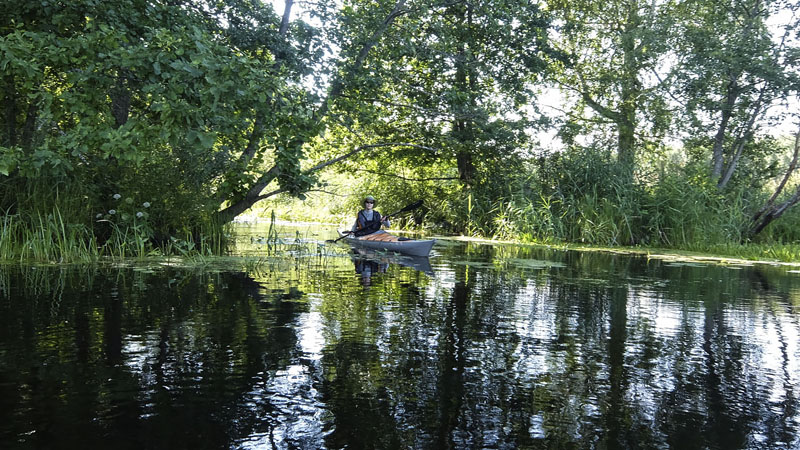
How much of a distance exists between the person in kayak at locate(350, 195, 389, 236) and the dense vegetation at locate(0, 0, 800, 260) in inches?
48.6

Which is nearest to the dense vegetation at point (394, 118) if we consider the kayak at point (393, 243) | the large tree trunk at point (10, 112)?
the large tree trunk at point (10, 112)

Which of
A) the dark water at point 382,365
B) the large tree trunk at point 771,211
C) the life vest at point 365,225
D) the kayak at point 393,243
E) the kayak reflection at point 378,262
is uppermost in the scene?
the large tree trunk at point 771,211

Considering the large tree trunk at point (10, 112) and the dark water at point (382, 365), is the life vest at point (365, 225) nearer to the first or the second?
the dark water at point (382, 365)

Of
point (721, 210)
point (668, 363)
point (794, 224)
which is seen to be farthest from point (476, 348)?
point (794, 224)

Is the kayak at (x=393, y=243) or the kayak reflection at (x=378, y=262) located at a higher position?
the kayak at (x=393, y=243)

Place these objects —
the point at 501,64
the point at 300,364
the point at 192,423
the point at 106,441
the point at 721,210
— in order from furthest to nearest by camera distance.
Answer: the point at 501,64 < the point at 721,210 < the point at 300,364 < the point at 192,423 < the point at 106,441

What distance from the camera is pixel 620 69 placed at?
22312 millimetres

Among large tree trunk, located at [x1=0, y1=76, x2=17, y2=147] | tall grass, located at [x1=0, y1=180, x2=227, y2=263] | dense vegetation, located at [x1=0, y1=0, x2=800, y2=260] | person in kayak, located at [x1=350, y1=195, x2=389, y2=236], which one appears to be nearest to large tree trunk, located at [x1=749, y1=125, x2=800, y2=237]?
dense vegetation, located at [x1=0, y1=0, x2=800, y2=260]

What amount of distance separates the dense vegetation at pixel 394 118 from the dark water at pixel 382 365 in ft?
7.97

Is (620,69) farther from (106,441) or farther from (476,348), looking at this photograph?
(106,441)

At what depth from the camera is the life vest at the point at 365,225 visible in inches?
599

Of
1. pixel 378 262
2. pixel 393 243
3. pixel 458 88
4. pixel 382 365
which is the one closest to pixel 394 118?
pixel 458 88

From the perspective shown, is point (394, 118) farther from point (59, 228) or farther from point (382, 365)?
point (382, 365)

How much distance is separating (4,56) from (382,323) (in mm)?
6414
